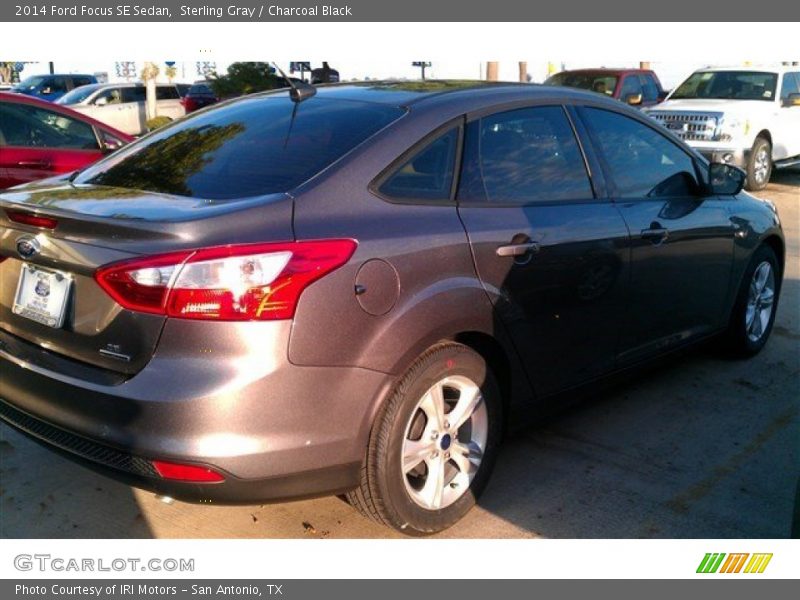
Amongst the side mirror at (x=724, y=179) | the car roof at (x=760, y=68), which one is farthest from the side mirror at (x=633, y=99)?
the side mirror at (x=724, y=179)

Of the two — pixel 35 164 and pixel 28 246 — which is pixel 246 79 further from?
pixel 28 246

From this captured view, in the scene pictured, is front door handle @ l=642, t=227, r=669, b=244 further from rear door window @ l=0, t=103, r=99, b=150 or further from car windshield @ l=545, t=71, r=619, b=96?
car windshield @ l=545, t=71, r=619, b=96

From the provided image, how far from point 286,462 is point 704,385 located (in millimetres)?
3065

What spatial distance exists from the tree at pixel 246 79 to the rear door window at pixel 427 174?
19626 millimetres

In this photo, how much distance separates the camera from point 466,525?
11.0ft

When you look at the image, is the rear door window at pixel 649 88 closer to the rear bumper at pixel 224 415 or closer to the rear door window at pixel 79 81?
the rear bumper at pixel 224 415

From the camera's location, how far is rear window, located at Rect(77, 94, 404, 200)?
302 cm

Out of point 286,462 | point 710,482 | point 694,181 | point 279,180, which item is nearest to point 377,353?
point 286,462

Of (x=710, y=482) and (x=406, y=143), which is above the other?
(x=406, y=143)

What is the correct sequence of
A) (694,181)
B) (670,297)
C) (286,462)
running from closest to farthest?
(286,462), (670,297), (694,181)

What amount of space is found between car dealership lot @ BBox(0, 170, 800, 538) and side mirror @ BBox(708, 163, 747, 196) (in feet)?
3.78

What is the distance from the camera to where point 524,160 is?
11.8 ft

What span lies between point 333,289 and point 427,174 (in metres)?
0.75

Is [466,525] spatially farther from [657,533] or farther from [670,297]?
[670,297]
